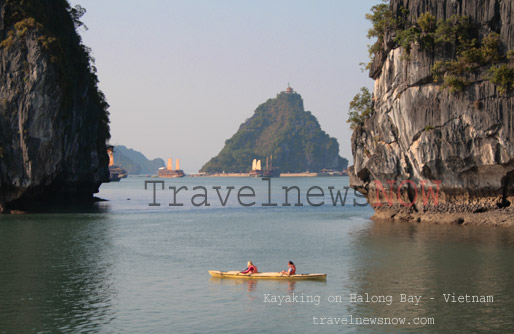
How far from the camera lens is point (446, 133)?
170 ft

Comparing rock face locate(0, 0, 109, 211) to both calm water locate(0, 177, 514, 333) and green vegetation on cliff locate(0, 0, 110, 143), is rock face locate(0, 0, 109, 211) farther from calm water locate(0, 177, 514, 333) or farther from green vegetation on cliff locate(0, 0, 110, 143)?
calm water locate(0, 177, 514, 333)

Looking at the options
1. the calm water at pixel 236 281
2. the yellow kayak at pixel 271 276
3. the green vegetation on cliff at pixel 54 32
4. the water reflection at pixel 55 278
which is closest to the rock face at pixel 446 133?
the calm water at pixel 236 281

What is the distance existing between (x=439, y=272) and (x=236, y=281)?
462 inches

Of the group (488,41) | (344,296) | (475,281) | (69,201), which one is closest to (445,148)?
(488,41)

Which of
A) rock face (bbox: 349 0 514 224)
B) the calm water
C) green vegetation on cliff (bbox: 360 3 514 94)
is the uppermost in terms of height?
green vegetation on cliff (bbox: 360 3 514 94)

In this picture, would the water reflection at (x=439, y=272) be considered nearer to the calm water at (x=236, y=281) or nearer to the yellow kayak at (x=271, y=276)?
the calm water at (x=236, y=281)

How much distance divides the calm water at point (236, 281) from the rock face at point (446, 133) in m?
3.34

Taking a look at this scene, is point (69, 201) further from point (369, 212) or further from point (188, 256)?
point (188, 256)

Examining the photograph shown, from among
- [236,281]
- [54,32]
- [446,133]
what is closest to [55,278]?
[236,281]

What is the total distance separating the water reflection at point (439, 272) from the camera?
83.1 ft

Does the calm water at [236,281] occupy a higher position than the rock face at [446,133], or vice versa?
the rock face at [446,133]

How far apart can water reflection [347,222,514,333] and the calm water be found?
7 cm

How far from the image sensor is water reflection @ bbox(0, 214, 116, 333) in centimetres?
2484

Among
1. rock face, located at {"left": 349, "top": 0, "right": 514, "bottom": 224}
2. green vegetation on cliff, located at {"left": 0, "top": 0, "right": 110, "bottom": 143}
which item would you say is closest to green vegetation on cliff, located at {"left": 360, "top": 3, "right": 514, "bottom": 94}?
rock face, located at {"left": 349, "top": 0, "right": 514, "bottom": 224}
